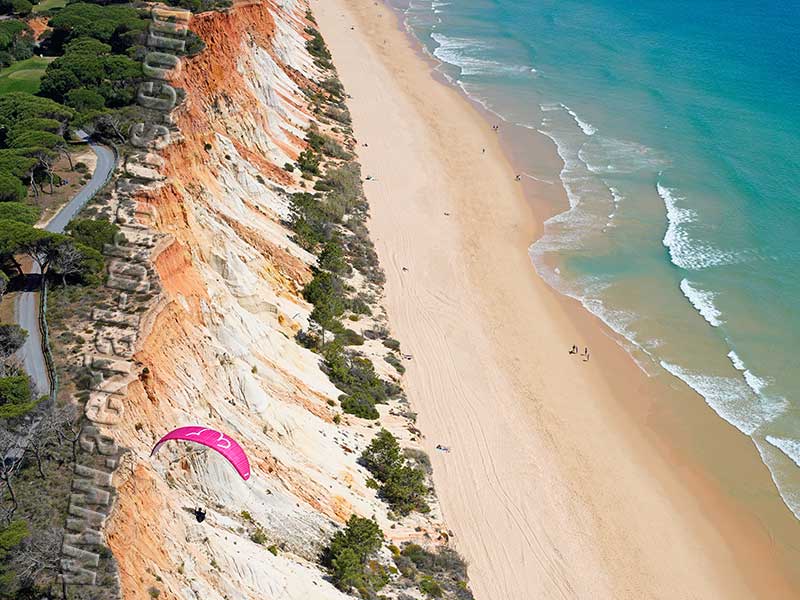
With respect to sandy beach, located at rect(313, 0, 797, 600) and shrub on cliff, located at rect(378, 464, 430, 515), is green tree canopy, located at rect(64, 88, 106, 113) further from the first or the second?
shrub on cliff, located at rect(378, 464, 430, 515)

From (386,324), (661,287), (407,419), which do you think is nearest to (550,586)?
(407,419)

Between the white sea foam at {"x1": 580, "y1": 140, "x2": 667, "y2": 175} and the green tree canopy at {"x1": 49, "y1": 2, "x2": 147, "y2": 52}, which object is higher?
the green tree canopy at {"x1": 49, "y1": 2, "x2": 147, "y2": 52}

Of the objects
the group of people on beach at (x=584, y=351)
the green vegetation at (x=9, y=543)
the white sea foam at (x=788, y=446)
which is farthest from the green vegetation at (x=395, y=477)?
the white sea foam at (x=788, y=446)

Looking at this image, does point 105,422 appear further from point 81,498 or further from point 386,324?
point 386,324

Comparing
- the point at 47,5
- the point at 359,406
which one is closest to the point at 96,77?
the point at 47,5

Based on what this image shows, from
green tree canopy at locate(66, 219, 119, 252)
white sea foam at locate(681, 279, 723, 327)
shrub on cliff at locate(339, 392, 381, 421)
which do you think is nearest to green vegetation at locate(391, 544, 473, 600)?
shrub on cliff at locate(339, 392, 381, 421)

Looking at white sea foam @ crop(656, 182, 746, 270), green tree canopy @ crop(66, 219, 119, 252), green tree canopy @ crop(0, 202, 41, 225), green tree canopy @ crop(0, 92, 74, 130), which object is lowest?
white sea foam @ crop(656, 182, 746, 270)
